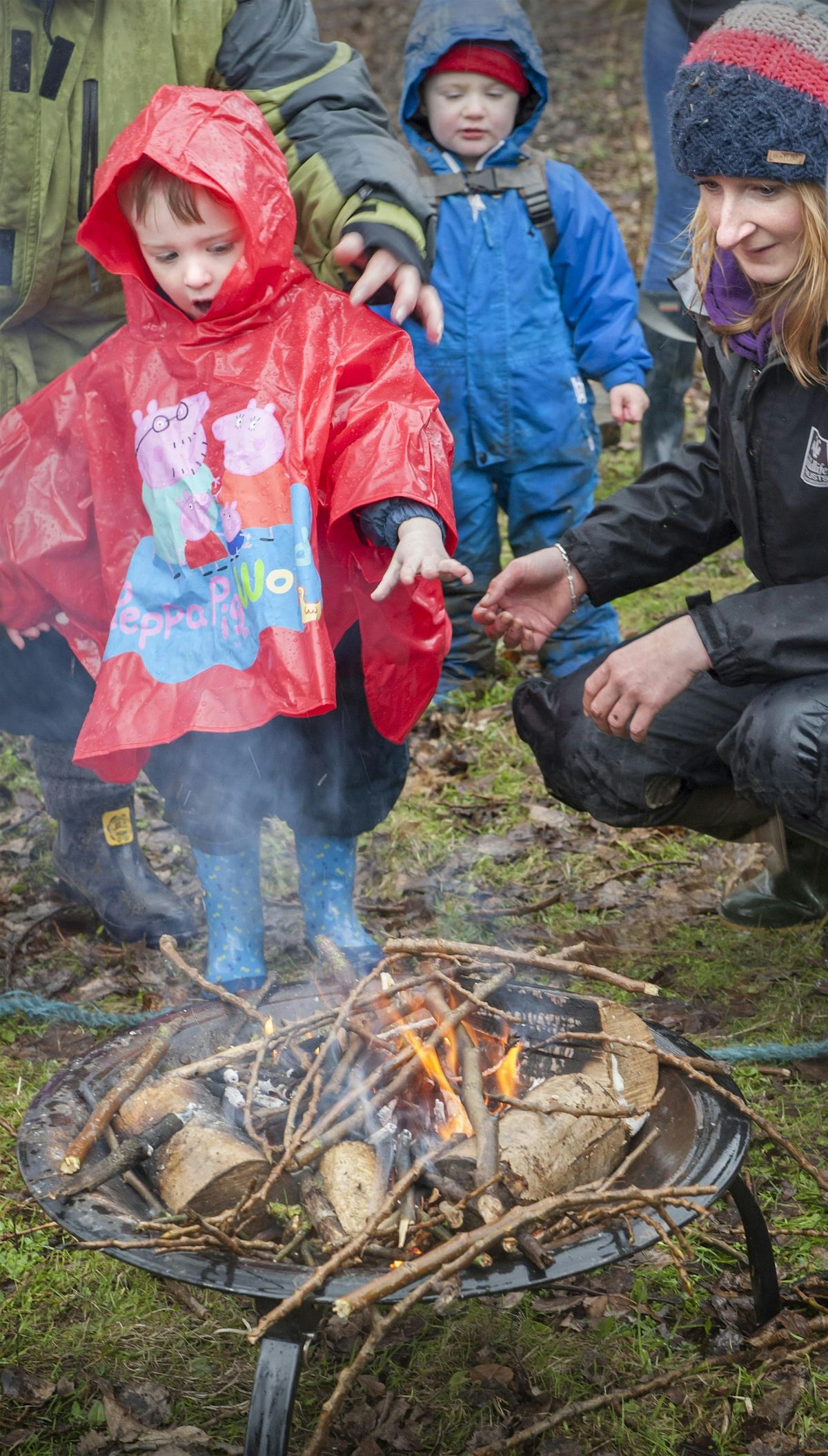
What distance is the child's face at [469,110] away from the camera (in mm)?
4688

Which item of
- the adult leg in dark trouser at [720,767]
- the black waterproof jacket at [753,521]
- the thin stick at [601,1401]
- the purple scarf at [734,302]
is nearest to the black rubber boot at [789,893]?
the adult leg in dark trouser at [720,767]

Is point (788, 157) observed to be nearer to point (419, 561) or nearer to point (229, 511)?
point (419, 561)

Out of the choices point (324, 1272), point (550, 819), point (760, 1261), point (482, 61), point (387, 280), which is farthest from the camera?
point (482, 61)

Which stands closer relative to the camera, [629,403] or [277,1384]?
[277,1384]

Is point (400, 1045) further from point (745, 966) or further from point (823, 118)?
point (823, 118)

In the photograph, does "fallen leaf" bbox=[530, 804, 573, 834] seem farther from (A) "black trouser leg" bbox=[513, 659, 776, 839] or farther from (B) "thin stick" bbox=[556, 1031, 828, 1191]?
(B) "thin stick" bbox=[556, 1031, 828, 1191]

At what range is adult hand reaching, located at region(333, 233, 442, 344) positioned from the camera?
2953mm

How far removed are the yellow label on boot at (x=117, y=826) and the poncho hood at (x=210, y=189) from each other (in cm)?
139

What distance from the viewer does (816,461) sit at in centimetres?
271

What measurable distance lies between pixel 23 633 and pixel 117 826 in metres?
0.69

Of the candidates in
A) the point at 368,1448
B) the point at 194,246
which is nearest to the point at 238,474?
the point at 194,246

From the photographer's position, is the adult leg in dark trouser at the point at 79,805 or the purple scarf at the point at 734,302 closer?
the purple scarf at the point at 734,302

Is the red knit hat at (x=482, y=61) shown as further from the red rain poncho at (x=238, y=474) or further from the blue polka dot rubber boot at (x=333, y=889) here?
the blue polka dot rubber boot at (x=333, y=889)

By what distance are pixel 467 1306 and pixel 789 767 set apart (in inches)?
49.8
